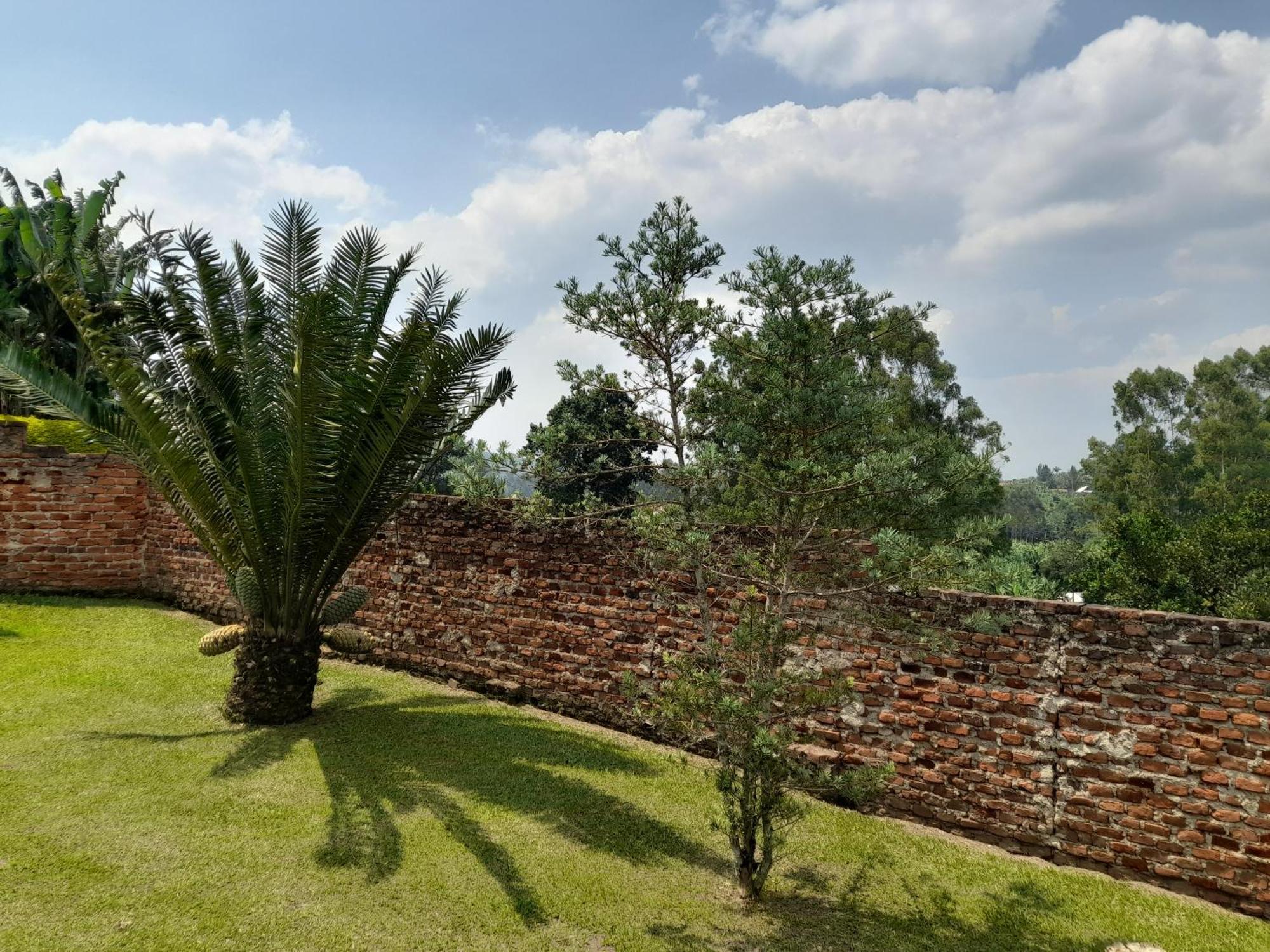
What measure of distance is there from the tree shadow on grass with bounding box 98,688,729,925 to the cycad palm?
0.58 m

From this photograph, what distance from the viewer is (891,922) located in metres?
3.95

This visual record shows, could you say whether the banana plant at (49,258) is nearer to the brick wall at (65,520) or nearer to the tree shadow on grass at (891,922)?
the brick wall at (65,520)

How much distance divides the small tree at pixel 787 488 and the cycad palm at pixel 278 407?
90.4 inches

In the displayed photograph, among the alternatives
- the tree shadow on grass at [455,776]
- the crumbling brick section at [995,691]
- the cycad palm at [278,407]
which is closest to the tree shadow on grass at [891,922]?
the tree shadow on grass at [455,776]

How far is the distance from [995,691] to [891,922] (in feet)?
5.29

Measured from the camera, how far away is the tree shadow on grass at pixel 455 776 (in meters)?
4.39

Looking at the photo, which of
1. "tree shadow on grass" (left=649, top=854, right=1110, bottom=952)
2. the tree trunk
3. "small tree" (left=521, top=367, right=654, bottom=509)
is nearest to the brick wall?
the tree trunk

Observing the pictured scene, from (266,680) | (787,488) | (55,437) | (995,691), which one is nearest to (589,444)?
(787,488)

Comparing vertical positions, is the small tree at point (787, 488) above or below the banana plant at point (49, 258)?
below

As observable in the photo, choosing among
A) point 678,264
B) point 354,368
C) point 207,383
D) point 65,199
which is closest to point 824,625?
point 678,264

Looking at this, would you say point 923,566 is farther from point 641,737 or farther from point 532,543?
point 532,543

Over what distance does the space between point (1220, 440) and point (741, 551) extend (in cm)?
3593

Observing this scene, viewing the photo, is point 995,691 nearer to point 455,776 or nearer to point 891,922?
point 891,922

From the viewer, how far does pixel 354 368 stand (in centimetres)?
555
